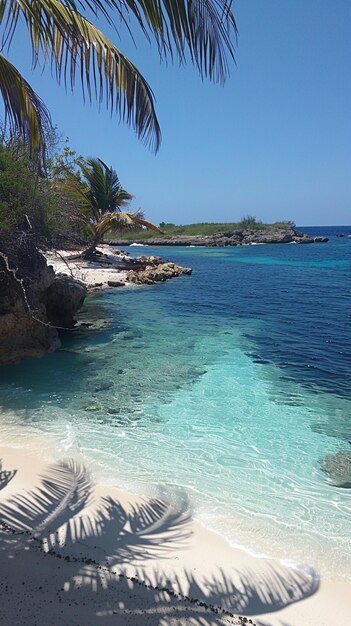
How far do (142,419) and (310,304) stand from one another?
13942mm

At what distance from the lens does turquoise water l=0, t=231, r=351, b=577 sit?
202 inches

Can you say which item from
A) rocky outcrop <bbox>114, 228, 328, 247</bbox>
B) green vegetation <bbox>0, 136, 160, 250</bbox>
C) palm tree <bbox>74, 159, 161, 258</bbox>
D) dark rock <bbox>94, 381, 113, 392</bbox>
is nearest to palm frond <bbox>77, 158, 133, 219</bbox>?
palm tree <bbox>74, 159, 161, 258</bbox>

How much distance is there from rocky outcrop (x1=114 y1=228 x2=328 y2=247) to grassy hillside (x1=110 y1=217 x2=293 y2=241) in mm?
3057

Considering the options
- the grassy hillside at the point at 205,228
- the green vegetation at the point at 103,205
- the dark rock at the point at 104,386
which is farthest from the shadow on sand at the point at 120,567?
the grassy hillside at the point at 205,228

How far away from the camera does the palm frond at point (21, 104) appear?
16.4ft

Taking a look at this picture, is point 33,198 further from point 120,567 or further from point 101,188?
point 101,188

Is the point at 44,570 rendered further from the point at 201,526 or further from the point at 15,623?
the point at 201,526

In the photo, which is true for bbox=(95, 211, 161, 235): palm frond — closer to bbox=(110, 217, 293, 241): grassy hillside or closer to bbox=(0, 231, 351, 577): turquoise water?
bbox=(0, 231, 351, 577): turquoise water

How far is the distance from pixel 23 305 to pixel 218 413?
5.72 metres

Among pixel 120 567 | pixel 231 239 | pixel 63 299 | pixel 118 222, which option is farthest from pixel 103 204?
pixel 231 239

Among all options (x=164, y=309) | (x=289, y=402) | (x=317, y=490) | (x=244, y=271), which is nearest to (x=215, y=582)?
(x=317, y=490)

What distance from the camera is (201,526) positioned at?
480 cm

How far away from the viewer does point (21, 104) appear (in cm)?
525

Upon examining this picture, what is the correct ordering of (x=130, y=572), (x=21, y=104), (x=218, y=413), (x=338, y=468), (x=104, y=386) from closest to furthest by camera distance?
(x=130, y=572) < (x=21, y=104) < (x=338, y=468) < (x=218, y=413) < (x=104, y=386)
